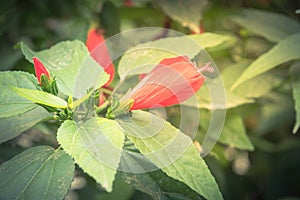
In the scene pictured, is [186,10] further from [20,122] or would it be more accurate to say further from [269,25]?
[20,122]

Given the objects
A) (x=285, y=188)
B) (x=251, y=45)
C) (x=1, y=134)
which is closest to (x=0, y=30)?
(x=1, y=134)

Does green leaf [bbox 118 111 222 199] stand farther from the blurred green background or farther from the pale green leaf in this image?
the blurred green background

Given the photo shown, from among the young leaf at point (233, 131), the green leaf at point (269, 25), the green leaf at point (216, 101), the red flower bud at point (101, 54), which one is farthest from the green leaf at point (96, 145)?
the green leaf at point (269, 25)

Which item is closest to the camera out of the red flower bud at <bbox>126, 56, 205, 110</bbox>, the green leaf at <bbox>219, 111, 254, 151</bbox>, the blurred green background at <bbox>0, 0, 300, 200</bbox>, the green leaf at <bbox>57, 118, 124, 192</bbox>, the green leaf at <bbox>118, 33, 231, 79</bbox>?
the green leaf at <bbox>57, 118, 124, 192</bbox>

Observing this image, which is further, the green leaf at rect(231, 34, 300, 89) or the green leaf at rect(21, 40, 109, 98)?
the green leaf at rect(231, 34, 300, 89)

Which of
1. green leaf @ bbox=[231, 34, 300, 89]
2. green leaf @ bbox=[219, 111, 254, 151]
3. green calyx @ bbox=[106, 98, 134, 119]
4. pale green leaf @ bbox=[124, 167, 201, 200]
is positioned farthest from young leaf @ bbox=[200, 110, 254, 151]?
green calyx @ bbox=[106, 98, 134, 119]

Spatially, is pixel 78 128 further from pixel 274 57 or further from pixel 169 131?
pixel 274 57
